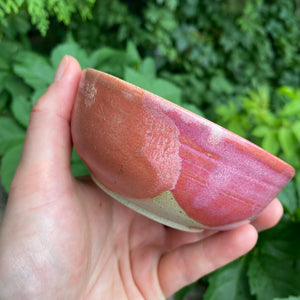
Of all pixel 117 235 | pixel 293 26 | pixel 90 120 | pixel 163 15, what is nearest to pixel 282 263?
pixel 117 235

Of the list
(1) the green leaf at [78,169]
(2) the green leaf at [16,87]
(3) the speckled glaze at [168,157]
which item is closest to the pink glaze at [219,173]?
(3) the speckled glaze at [168,157]

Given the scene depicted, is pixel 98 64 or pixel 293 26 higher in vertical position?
pixel 98 64

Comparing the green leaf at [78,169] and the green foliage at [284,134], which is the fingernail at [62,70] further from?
the green foliage at [284,134]

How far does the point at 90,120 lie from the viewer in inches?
19.9

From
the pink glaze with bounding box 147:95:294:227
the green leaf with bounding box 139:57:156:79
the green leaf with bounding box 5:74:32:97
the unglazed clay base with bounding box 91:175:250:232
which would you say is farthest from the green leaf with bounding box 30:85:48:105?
the pink glaze with bounding box 147:95:294:227

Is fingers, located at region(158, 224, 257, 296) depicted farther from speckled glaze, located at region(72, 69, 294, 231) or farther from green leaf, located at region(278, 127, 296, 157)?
green leaf, located at region(278, 127, 296, 157)

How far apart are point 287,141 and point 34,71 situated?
84 centimetres

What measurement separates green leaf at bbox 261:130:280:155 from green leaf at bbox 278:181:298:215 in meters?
0.13

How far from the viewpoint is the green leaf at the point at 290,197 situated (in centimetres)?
95

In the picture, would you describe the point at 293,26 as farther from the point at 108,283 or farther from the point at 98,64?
the point at 108,283

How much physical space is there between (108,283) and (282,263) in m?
0.56

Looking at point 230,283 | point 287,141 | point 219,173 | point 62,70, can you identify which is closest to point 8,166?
point 62,70

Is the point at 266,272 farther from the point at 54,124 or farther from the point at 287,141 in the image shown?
the point at 54,124

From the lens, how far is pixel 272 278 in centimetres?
94
